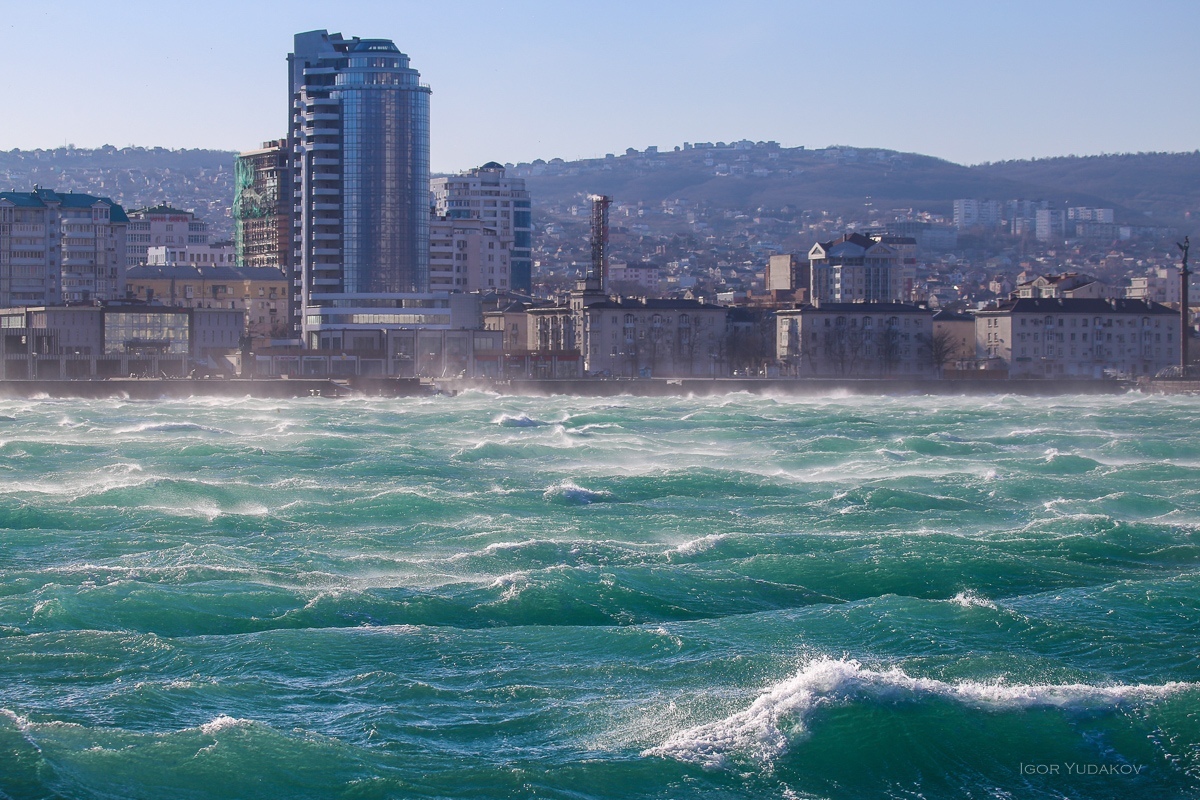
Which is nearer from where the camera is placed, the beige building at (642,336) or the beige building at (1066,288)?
the beige building at (642,336)

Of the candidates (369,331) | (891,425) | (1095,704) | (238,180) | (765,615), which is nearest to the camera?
(1095,704)

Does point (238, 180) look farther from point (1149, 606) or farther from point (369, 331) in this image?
point (1149, 606)

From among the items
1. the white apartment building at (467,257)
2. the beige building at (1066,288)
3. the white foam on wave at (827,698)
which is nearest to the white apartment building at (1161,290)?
the beige building at (1066,288)

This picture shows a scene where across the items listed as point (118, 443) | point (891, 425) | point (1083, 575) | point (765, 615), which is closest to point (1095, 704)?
point (765, 615)

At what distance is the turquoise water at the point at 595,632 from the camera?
16391 mm

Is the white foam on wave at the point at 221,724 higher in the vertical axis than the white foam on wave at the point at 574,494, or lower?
lower

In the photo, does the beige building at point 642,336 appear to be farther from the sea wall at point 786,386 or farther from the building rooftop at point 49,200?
the building rooftop at point 49,200

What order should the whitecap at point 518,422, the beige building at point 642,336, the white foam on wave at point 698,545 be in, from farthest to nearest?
the beige building at point 642,336
the whitecap at point 518,422
the white foam on wave at point 698,545

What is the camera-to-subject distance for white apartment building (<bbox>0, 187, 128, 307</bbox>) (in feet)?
410

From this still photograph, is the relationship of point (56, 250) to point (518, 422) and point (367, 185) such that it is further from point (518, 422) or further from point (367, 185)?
point (518, 422)

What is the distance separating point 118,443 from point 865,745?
137 feet

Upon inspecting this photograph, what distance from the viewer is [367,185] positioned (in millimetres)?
125062

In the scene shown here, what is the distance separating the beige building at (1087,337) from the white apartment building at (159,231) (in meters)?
111

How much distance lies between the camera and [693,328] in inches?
4985
